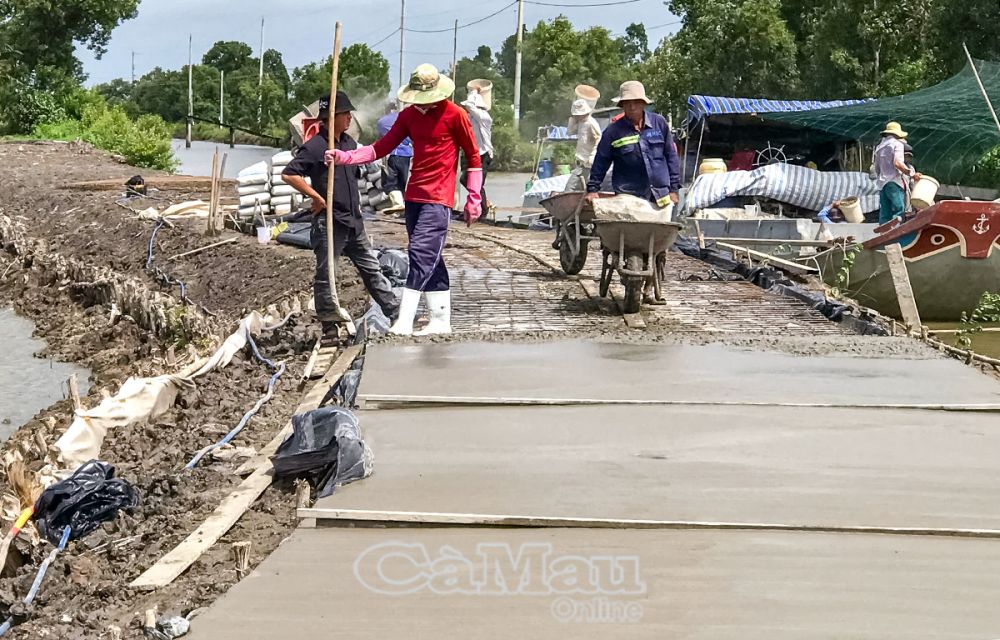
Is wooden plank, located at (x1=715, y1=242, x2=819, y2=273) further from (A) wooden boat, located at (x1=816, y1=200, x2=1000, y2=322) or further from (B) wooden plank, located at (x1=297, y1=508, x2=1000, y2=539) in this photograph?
(B) wooden plank, located at (x1=297, y1=508, x2=1000, y2=539)

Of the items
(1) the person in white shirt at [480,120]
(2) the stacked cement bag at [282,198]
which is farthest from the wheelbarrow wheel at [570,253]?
(2) the stacked cement bag at [282,198]

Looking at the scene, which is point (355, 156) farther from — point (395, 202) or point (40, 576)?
point (395, 202)

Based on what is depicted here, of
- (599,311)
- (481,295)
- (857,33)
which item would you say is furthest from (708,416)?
(857,33)

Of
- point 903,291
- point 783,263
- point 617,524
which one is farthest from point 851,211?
point 617,524

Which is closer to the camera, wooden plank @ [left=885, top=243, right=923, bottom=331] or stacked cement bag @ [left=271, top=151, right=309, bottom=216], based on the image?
wooden plank @ [left=885, top=243, right=923, bottom=331]

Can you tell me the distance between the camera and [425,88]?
752cm

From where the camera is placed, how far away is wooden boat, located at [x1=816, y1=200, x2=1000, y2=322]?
13.5m

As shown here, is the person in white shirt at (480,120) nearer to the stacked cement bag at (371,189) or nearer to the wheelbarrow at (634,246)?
the stacked cement bag at (371,189)

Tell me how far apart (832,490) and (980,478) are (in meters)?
0.69

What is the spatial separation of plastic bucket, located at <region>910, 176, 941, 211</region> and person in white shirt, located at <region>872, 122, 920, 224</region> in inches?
8.1

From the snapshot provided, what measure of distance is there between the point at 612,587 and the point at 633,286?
545cm

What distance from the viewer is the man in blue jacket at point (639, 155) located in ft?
30.9

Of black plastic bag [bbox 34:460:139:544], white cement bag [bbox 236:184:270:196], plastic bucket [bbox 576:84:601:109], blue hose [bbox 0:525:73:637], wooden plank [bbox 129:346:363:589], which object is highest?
plastic bucket [bbox 576:84:601:109]

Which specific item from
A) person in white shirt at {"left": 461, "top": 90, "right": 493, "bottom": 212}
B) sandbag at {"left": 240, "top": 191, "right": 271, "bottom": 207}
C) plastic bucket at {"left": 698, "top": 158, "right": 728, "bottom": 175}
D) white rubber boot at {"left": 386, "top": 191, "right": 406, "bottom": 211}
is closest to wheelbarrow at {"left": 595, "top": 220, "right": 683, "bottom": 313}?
person in white shirt at {"left": 461, "top": 90, "right": 493, "bottom": 212}
